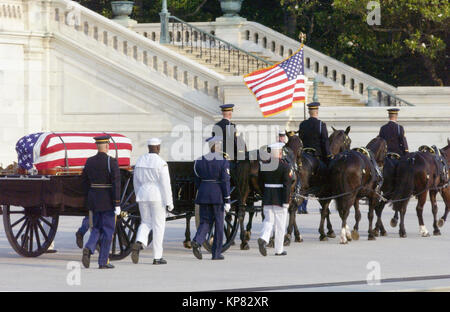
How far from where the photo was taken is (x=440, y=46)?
113ft

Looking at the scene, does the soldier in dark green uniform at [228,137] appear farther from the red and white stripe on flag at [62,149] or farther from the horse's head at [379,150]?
the horse's head at [379,150]

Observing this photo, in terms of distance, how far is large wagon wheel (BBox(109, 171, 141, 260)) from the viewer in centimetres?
1702

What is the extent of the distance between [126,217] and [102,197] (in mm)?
992

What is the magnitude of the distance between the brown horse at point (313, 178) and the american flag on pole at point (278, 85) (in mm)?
4779

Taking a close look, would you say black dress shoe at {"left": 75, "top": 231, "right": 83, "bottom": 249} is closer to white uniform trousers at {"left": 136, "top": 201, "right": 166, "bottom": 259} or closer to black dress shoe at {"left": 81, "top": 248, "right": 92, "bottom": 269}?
white uniform trousers at {"left": 136, "top": 201, "right": 166, "bottom": 259}

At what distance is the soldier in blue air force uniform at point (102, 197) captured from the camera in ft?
52.9

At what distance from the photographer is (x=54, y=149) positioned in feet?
55.2

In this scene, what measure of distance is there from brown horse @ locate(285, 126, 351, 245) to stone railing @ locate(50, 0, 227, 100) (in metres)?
10.6

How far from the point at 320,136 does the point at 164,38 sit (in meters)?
15.8

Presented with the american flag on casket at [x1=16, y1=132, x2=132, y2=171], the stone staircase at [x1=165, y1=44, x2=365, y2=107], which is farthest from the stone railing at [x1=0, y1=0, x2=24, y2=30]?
the american flag on casket at [x1=16, y1=132, x2=132, y2=171]

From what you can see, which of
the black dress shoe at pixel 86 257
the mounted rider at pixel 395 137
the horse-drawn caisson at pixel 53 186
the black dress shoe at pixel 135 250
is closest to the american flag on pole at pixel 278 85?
the mounted rider at pixel 395 137

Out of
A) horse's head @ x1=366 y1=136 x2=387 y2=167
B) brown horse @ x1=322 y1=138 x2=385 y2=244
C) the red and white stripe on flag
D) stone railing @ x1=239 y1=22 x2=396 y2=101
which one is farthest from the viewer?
stone railing @ x1=239 y1=22 x2=396 y2=101
